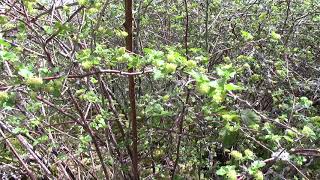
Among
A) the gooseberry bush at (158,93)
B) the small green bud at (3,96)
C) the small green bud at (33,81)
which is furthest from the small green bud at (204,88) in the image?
the small green bud at (3,96)

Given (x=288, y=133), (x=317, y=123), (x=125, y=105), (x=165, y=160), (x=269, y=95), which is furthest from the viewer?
(x=165, y=160)

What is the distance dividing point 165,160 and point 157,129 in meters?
0.70

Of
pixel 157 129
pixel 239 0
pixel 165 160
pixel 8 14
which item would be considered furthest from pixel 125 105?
pixel 239 0

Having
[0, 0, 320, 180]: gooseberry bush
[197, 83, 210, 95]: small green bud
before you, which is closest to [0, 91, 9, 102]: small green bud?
[0, 0, 320, 180]: gooseberry bush

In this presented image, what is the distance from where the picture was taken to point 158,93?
2.93 meters

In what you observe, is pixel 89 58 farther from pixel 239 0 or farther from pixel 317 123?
pixel 239 0

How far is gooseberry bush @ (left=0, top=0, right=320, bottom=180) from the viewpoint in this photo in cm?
211

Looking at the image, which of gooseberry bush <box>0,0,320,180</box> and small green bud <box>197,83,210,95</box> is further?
gooseberry bush <box>0,0,320,180</box>

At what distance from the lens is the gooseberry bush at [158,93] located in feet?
6.92

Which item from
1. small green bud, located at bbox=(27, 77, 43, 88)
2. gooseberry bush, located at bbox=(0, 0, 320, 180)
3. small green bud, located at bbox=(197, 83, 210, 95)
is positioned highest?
small green bud, located at bbox=(197, 83, 210, 95)

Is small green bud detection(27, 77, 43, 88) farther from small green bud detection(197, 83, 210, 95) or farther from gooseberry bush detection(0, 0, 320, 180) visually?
small green bud detection(197, 83, 210, 95)

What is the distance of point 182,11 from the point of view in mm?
4109

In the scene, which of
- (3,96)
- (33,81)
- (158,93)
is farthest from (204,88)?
(158,93)

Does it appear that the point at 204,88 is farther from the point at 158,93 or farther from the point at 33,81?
the point at 158,93
